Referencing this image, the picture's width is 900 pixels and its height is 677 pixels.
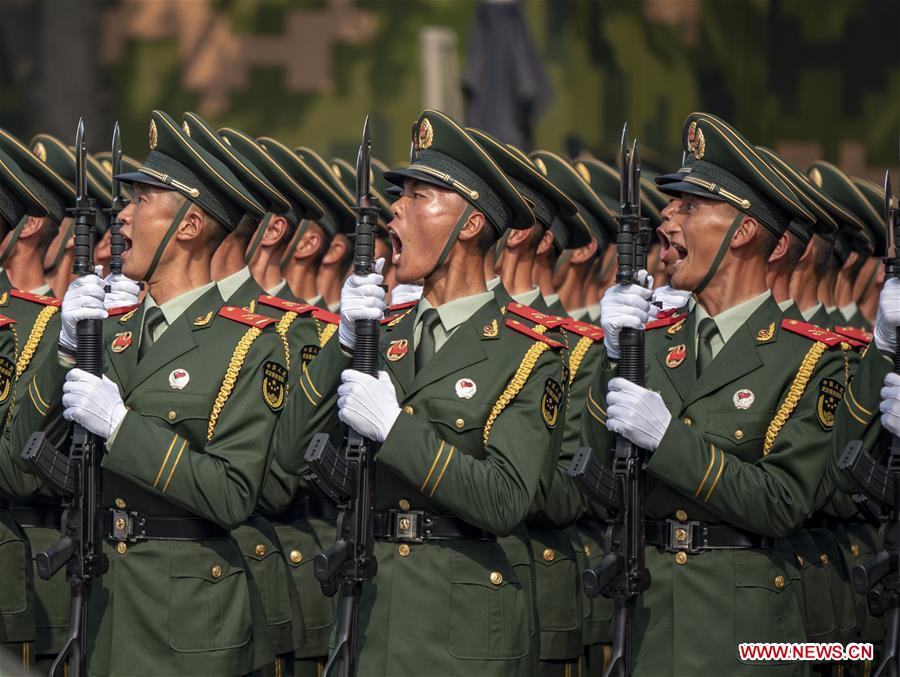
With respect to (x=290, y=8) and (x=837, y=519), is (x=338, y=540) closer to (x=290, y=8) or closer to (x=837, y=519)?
(x=837, y=519)

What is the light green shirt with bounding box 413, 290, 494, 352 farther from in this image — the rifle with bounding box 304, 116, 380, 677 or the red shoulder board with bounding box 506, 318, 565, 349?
the rifle with bounding box 304, 116, 380, 677

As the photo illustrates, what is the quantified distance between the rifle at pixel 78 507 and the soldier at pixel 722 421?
1.96m

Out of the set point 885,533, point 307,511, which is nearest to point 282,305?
point 307,511

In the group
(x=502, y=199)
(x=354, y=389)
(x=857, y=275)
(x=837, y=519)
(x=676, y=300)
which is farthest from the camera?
(x=857, y=275)

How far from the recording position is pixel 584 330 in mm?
9039

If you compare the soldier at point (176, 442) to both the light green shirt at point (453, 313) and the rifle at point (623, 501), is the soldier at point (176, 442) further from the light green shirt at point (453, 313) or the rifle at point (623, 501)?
A: the rifle at point (623, 501)

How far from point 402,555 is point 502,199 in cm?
146

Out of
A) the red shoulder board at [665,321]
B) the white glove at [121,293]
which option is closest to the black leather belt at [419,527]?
the red shoulder board at [665,321]

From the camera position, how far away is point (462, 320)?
6.93m

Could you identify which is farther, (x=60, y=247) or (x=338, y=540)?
(x=60, y=247)

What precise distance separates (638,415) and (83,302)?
85.9 inches

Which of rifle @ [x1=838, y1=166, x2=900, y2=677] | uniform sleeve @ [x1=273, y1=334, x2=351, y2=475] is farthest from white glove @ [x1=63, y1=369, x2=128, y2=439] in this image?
rifle @ [x1=838, y1=166, x2=900, y2=677]

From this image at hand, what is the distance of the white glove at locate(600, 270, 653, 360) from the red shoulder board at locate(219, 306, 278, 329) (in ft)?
4.35

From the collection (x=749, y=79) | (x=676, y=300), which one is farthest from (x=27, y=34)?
(x=676, y=300)
